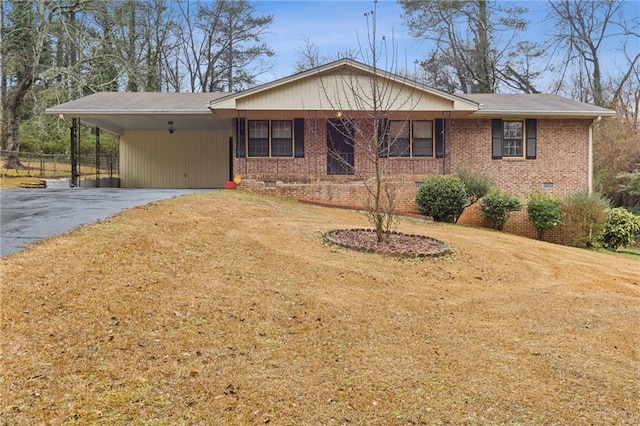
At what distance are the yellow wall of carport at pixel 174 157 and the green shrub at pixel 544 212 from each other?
12857 millimetres

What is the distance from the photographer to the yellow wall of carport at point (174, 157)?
20.2 metres

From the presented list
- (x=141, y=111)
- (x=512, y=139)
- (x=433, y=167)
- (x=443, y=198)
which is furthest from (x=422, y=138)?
(x=141, y=111)

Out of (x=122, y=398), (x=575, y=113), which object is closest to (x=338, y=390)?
(x=122, y=398)

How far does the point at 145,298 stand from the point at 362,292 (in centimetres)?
254

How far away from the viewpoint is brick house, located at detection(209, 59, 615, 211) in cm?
1580

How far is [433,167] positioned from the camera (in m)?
16.4

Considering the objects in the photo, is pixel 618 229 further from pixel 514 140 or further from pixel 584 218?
pixel 514 140

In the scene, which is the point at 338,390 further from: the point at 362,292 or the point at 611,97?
the point at 611,97

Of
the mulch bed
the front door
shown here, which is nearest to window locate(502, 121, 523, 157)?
the front door

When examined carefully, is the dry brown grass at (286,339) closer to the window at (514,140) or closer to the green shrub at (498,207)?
the green shrub at (498,207)

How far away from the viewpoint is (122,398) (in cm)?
287

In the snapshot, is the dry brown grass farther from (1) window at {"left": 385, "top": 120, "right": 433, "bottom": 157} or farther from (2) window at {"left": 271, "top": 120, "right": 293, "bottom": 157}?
(1) window at {"left": 385, "top": 120, "right": 433, "bottom": 157}

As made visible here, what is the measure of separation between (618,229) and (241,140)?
12876 millimetres

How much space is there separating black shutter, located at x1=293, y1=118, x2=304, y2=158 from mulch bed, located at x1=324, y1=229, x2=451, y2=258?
7923mm
